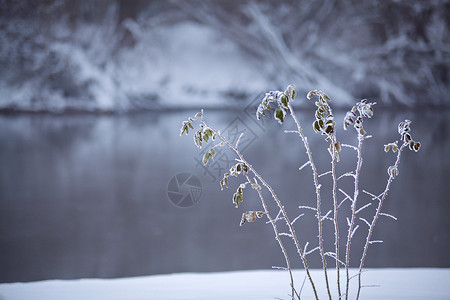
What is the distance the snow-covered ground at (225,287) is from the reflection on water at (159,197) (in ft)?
2.25

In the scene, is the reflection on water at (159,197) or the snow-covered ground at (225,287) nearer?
the snow-covered ground at (225,287)

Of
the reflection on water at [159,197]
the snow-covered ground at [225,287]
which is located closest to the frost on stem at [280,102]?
the snow-covered ground at [225,287]

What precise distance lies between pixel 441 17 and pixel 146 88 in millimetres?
2207

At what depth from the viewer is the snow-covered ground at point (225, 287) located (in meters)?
1.62

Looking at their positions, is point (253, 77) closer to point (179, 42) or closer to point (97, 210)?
point (179, 42)

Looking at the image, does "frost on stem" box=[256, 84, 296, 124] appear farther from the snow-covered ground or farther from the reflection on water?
the reflection on water

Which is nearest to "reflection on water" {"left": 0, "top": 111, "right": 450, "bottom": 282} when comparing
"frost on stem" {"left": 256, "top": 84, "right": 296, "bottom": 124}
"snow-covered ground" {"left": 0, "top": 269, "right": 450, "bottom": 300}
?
"snow-covered ground" {"left": 0, "top": 269, "right": 450, "bottom": 300}

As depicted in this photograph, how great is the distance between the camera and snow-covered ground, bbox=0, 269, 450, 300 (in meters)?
1.62

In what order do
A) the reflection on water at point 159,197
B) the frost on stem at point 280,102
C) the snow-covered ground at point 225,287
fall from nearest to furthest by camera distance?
the frost on stem at point 280,102 → the snow-covered ground at point 225,287 → the reflection on water at point 159,197

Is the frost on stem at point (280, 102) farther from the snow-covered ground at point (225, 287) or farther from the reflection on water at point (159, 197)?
the reflection on water at point (159, 197)

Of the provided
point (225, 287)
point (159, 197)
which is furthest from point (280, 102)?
point (159, 197)

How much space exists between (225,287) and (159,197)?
52.2 inches

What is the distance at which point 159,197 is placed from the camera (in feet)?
9.77

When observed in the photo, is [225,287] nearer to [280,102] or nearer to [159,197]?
[280,102]
